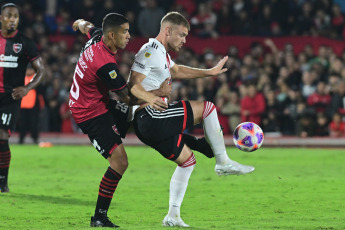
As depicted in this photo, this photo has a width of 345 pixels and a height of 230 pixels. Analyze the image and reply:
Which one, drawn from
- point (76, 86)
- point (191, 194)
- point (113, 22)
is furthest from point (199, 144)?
point (191, 194)

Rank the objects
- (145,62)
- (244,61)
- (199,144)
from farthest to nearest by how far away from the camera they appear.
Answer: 1. (244,61)
2. (199,144)
3. (145,62)

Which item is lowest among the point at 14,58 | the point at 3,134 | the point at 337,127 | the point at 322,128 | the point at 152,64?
the point at 322,128

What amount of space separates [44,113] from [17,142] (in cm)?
177

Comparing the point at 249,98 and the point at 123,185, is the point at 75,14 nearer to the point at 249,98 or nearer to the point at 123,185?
the point at 249,98

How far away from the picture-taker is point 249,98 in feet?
70.1

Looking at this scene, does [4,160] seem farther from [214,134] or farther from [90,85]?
[214,134]

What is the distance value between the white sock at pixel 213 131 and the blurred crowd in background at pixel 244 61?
507 inches

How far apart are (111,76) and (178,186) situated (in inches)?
58.7

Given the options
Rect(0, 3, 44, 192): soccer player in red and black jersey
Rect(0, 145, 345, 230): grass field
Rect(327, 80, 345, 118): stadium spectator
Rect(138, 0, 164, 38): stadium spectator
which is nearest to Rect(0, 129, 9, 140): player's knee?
Rect(0, 3, 44, 192): soccer player in red and black jersey

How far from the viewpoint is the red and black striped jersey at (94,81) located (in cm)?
796

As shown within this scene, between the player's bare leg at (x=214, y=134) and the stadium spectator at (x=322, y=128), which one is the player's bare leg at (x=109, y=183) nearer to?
the player's bare leg at (x=214, y=134)


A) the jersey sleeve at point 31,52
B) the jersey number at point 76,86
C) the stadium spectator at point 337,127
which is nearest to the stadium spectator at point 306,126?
the stadium spectator at point 337,127

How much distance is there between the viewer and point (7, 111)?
11070 millimetres

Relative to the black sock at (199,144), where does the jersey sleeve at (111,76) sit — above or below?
above
